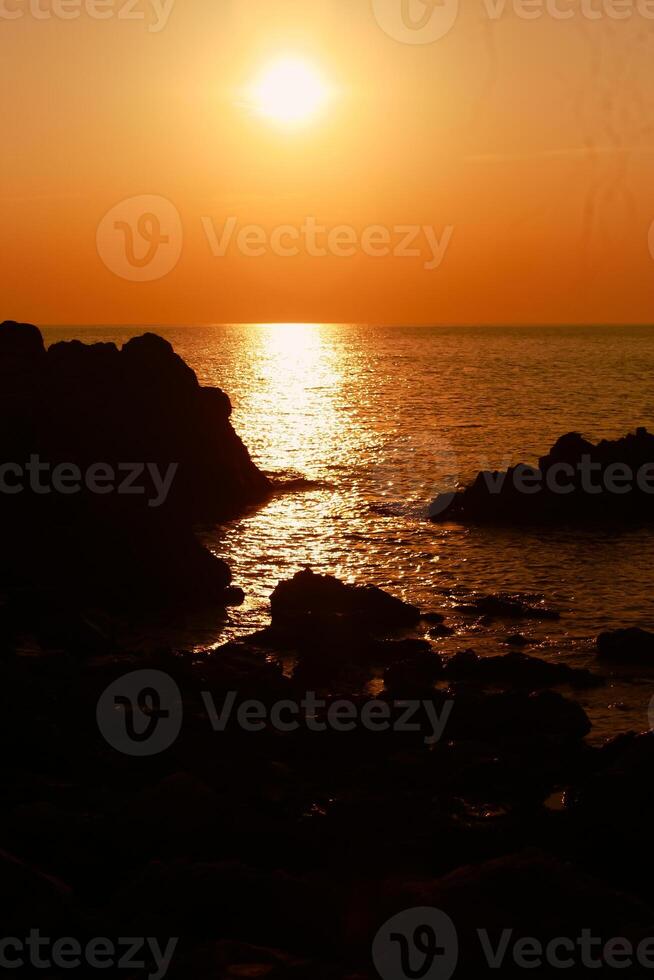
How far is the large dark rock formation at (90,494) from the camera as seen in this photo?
3366cm

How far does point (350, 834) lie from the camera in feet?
53.9

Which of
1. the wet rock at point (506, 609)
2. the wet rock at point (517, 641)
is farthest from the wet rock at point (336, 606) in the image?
the wet rock at point (517, 641)

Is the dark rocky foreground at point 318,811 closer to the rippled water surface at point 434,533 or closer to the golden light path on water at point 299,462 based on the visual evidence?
the rippled water surface at point 434,533

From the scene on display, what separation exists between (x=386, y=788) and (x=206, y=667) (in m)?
7.89

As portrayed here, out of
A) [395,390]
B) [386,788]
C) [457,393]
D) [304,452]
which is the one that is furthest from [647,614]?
[395,390]

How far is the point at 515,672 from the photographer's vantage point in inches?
995

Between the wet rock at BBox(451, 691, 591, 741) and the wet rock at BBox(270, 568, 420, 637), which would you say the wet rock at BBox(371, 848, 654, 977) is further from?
the wet rock at BBox(270, 568, 420, 637)

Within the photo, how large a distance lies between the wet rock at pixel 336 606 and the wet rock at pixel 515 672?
401 centimetres

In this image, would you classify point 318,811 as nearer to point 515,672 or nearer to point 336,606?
point 515,672

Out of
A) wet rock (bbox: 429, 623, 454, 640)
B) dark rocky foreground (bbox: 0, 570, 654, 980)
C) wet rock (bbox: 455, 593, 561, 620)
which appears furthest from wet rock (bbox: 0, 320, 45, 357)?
wet rock (bbox: 429, 623, 454, 640)

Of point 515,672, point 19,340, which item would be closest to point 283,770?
point 515,672

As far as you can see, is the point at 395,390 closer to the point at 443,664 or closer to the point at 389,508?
the point at 389,508

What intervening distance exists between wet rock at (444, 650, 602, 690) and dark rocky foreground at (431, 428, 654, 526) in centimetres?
2329

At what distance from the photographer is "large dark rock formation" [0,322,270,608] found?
110ft
